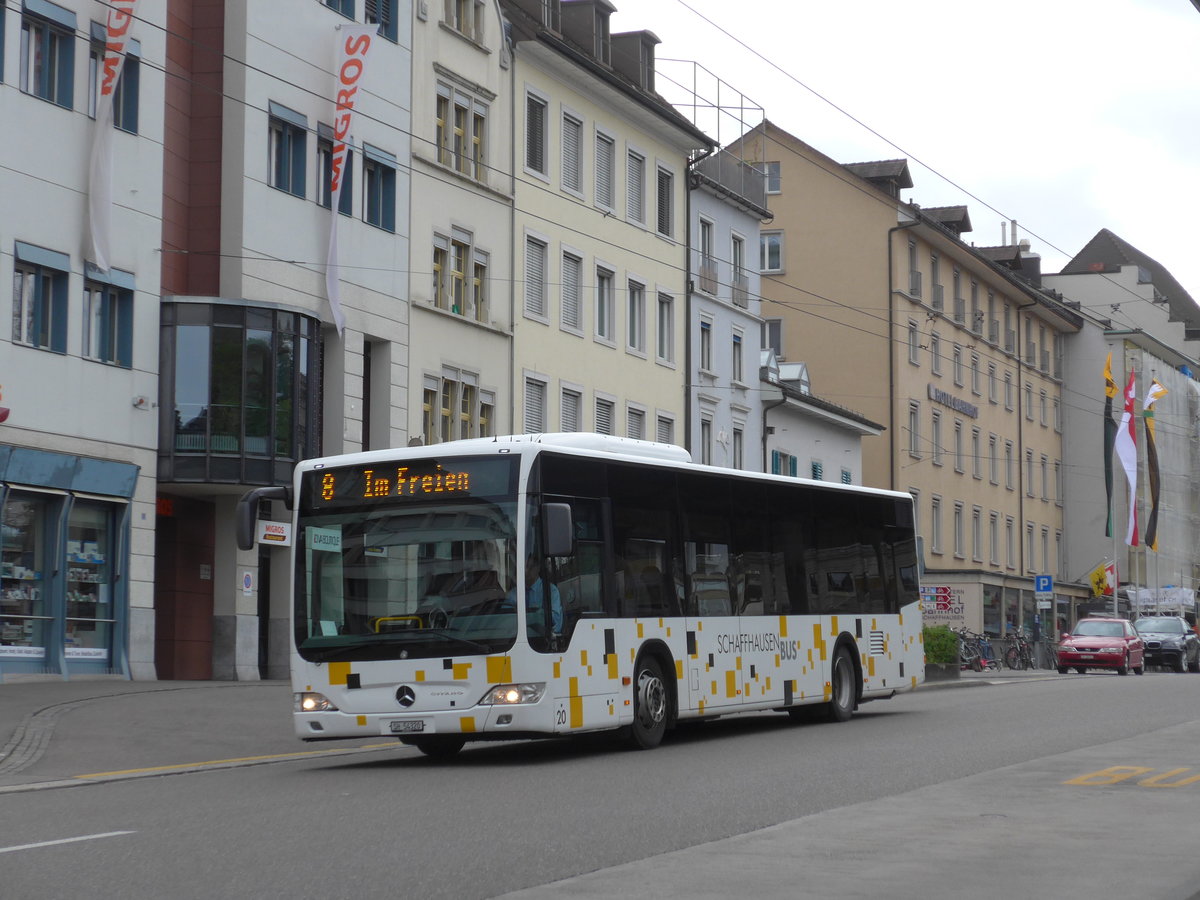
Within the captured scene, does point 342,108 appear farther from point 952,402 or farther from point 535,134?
point 952,402

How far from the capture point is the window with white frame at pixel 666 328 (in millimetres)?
49250

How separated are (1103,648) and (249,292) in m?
26.9

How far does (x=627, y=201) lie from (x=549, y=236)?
4.64 metres

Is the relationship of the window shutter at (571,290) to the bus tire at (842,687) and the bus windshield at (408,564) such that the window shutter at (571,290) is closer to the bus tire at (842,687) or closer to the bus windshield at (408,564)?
the bus tire at (842,687)

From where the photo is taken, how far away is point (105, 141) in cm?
2959

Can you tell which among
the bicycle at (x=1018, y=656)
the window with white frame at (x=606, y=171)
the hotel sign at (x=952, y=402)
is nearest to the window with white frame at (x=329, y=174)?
the window with white frame at (x=606, y=171)

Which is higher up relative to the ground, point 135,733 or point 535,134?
point 535,134

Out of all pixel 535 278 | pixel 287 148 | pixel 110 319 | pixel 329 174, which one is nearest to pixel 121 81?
pixel 110 319

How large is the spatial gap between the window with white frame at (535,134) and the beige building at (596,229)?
0.10 feet

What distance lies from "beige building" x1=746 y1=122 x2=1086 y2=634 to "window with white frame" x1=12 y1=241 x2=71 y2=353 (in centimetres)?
3530

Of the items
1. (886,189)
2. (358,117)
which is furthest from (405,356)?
(886,189)

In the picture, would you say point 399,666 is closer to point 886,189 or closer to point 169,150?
point 169,150

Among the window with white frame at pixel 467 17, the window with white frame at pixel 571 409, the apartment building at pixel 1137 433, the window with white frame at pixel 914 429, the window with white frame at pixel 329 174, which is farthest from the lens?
the apartment building at pixel 1137 433

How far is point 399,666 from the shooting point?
677 inches
